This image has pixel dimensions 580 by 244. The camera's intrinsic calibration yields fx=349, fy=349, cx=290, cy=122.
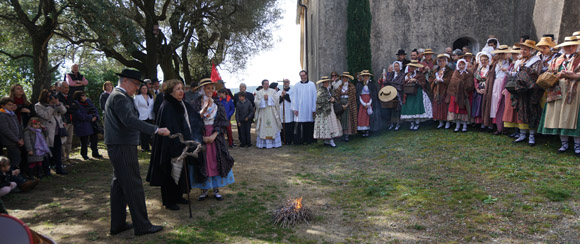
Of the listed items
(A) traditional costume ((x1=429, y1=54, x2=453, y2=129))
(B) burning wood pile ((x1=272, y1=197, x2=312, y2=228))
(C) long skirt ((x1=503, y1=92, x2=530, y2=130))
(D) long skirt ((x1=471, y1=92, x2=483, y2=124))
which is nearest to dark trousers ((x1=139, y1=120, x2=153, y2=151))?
(B) burning wood pile ((x1=272, y1=197, x2=312, y2=228))

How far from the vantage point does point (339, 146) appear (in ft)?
32.8

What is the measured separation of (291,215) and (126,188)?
6.64 ft

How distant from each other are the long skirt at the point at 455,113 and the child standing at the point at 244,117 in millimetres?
5661

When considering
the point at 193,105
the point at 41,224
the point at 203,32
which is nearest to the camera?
the point at 41,224

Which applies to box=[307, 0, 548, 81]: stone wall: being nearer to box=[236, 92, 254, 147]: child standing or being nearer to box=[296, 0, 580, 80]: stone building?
box=[296, 0, 580, 80]: stone building

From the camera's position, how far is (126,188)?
13.5 feet

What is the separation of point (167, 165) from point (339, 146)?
19.5ft

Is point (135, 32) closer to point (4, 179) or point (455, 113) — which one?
point (4, 179)

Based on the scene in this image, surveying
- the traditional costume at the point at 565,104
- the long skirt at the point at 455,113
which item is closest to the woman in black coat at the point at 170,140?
the traditional costume at the point at 565,104

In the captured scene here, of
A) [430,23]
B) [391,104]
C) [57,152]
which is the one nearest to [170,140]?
[57,152]

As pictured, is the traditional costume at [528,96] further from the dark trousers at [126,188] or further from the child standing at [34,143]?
the child standing at [34,143]

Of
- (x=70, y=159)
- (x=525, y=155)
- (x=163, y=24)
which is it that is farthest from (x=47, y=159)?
(x=163, y=24)

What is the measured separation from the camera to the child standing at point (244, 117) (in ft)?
35.5

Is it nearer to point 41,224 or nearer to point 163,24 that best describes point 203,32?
point 163,24
